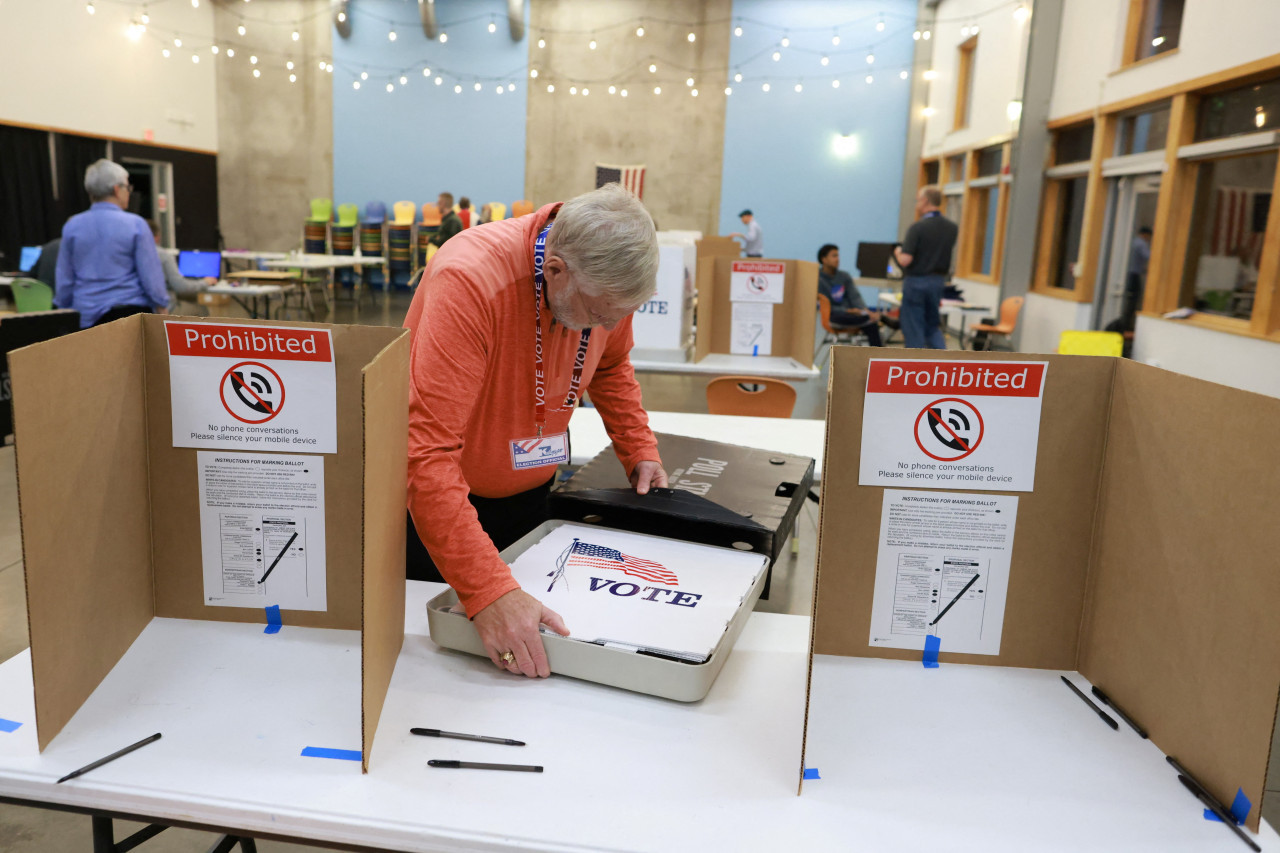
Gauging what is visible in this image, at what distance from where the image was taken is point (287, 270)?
35.6 ft

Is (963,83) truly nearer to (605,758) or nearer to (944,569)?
(944,569)

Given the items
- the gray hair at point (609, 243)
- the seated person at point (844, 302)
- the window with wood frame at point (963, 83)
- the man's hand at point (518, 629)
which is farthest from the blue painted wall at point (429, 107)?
the man's hand at point (518, 629)

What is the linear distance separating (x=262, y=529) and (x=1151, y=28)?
26.8 feet

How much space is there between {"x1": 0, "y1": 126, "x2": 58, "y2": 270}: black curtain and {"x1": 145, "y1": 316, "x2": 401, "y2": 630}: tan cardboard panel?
9.93 m

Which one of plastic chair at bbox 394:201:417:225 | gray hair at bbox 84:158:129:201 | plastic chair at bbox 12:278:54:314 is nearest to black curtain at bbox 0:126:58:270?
plastic chair at bbox 394:201:417:225

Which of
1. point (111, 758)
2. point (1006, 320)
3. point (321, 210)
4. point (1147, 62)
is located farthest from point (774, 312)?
point (321, 210)

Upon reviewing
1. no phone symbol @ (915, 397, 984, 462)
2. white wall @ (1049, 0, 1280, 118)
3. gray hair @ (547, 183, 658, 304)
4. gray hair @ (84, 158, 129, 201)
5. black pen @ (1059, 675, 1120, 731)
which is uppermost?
white wall @ (1049, 0, 1280, 118)

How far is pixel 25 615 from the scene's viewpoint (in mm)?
→ 1411

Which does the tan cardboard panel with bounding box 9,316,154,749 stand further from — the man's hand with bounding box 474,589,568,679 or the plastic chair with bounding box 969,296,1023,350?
the plastic chair with bounding box 969,296,1023,350

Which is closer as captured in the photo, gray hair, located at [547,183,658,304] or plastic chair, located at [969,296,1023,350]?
gray hair, located at [547,183,658,304]

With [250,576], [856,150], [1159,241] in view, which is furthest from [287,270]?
[250,576]

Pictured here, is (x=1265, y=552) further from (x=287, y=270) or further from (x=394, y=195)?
(x=394, y=195)

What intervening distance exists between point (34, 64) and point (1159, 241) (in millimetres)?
10817

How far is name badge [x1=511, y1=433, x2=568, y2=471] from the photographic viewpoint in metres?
1.51
